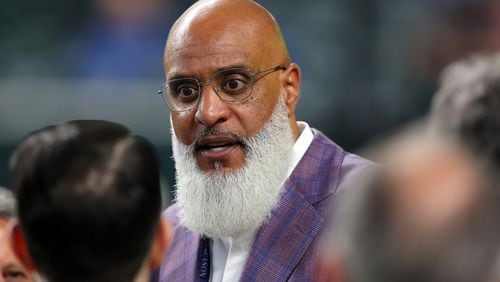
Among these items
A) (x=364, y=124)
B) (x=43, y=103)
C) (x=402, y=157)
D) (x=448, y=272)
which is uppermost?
(x=402, y=157)

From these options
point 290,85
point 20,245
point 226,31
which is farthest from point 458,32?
point 20,245

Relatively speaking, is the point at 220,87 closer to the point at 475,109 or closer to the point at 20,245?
the point at 20,245

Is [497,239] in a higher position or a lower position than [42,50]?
higher

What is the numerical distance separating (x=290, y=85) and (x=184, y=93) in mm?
320

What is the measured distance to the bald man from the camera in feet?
9.29

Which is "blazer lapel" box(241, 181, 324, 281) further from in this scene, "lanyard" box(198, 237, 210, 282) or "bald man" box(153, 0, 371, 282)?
"lanyard" box(198, 237, 210, 282)

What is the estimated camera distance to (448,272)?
130cm

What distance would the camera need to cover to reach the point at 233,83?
2.86 meters

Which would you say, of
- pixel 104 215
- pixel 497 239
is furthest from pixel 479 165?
pixel 104 215

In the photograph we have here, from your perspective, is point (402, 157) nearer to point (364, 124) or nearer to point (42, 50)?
point (364, 124)

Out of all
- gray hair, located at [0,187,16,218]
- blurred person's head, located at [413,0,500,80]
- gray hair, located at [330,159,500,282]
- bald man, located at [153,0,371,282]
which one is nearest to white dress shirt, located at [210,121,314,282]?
bald man, located at [153,0,371,282]

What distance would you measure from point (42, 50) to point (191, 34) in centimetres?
353

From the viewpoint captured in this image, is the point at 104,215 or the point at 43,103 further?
the point at 43,103

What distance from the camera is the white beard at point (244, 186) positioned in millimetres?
2893
